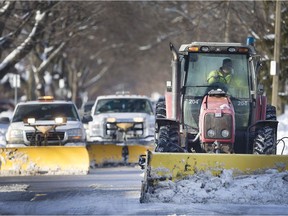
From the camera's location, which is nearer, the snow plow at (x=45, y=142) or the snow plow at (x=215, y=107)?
the snow plow at (x=215, y=107)

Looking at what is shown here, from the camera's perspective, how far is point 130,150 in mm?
18828

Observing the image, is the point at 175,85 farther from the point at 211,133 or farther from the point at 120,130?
the point at 120,130

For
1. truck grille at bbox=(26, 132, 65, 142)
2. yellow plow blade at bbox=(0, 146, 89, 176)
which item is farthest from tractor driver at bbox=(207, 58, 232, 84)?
truck grille at bbox=(26, 132, 65, 142)

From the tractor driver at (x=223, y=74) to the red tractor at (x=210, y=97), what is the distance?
22 millimetres

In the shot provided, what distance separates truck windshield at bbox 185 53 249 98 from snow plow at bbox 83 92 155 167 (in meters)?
4.61

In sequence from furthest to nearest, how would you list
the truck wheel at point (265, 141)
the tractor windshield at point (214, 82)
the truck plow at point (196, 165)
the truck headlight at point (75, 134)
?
the truck headlight at point (75, 134) → the tractor windshield at point (214, 82) → the truck wheel at point (265, 141) → the truck plow at point (196, 165)

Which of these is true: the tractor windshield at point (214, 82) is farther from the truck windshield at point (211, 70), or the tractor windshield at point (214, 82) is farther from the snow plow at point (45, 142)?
the snow plow at point (45, 142)

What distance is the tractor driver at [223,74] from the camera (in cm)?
1438

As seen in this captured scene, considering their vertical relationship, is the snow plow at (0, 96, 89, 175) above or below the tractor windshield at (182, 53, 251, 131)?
below

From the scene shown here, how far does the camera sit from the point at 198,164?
1227 cm

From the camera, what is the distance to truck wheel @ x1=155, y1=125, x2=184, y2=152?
13.7 m

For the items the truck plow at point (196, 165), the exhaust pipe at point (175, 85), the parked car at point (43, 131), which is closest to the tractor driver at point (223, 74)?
the exhaust pipe at point (175, 85)

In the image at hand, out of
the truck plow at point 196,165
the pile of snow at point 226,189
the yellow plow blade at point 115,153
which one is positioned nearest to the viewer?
the pile of snow at point 226,189

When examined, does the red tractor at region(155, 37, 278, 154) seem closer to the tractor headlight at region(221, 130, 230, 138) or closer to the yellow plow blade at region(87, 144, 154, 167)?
the tractor headlight at region(221, 130, 230, 138)
